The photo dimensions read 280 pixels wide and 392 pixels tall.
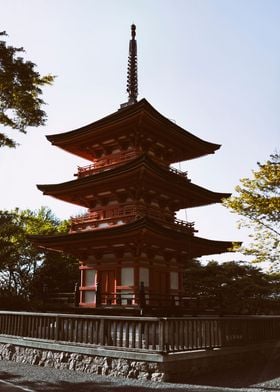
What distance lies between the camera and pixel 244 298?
29.0 metres

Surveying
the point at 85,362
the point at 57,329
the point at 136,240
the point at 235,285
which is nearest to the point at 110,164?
the point at 136,240

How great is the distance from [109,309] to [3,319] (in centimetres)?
411

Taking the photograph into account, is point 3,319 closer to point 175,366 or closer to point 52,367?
point 52,367

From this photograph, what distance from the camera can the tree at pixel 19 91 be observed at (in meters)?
13.4

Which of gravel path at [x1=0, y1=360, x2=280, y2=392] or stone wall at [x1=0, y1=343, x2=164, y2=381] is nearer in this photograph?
gravel path at [x1=0, y1=360, x2=280, y2=392]

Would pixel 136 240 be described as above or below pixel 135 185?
below

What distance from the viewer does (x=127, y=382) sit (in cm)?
937

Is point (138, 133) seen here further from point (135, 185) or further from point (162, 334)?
point (162, 334)

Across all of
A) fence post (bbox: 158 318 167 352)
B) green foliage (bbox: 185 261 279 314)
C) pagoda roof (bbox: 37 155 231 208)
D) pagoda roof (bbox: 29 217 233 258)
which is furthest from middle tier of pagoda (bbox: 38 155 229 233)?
green foliage (bbox: 185 261 279 314)

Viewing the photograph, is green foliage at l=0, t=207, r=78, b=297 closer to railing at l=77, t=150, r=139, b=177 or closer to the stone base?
railing at l=77, t=150, r=139, b=177

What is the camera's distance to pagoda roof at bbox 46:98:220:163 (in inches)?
757

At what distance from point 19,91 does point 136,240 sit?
321 inches

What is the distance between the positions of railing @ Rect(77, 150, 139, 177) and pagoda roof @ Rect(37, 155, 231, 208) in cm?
118

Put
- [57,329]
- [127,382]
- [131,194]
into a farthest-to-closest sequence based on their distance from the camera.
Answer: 1. [131,194]
2. [57,329]
3. [127,382]
